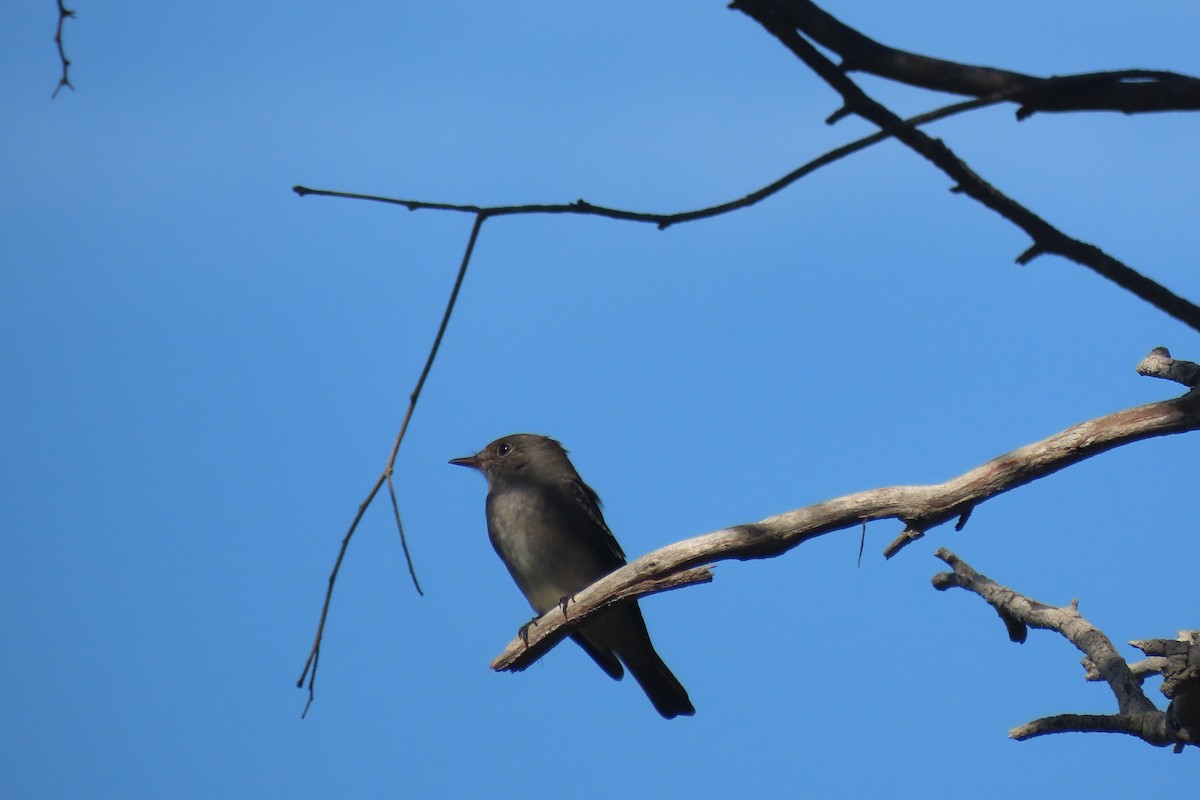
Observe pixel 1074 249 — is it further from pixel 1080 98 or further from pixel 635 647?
pixel 635 647

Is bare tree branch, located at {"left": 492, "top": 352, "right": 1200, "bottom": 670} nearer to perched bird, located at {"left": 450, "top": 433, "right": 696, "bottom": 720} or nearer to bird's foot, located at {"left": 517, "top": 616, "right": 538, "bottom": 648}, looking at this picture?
bird's foot, located at {"left": 517, "top": 616, "right": 538, "bottom": 648}

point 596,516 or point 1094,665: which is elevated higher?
point 596,516

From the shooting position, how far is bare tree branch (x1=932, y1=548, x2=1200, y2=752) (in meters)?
4.04

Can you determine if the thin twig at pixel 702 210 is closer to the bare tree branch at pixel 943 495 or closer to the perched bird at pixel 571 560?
the bare tree branch at pixel 943 495

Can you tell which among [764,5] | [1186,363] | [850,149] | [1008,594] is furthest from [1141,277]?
[1008,594]

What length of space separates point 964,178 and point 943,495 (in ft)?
5.89

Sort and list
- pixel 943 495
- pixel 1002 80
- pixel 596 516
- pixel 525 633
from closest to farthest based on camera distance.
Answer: pixel 1002 80
pixel 943 495
pixel 525 633
pixel 596 516

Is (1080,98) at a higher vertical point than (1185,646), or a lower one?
higher

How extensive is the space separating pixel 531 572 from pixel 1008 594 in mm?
2878

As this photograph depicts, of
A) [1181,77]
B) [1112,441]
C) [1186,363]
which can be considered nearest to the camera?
[1181,77]

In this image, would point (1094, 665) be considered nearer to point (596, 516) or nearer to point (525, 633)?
point (525, 633)

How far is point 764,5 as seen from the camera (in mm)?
2268

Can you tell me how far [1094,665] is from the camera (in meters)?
4.86

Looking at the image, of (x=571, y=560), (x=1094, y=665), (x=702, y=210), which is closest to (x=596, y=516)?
(x=571, y=560)
